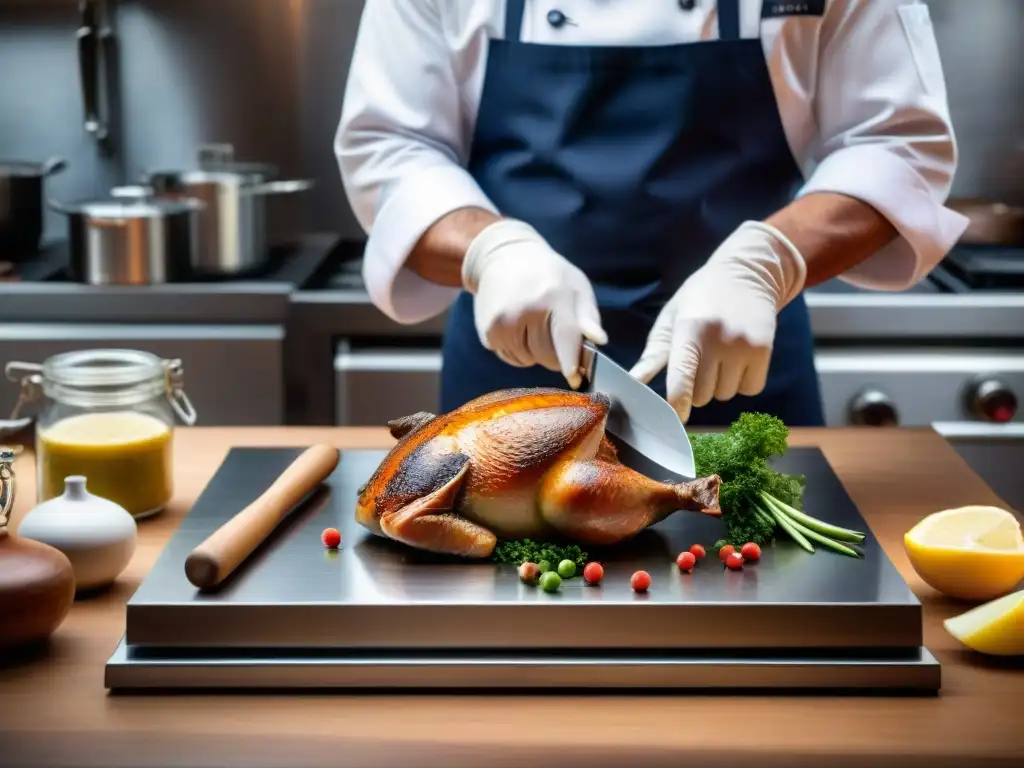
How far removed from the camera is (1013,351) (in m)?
2.88

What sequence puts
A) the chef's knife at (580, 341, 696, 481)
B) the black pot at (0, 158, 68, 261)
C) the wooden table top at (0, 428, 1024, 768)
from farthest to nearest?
1. the black pot at (0, 158, 68, 261)
2. the chef's knife at (580, 341, 696, 481)
3. the wooden table top at (0, 428, 1024, 768)

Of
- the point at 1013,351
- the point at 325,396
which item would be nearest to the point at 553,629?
the point at 325,396

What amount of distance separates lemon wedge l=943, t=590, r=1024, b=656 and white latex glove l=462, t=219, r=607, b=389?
0.55m

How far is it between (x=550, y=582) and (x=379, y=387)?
1.71 metres

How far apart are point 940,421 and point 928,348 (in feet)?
0.51

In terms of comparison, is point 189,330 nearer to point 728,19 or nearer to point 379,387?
point 379,387

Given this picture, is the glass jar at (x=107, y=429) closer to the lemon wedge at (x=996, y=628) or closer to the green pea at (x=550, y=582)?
the green pea at (x=550, y=582)

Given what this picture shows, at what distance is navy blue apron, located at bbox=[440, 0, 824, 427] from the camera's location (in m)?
2.03

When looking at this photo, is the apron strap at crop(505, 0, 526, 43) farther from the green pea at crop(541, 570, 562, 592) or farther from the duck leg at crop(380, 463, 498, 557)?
the green pea at crop(541, 570, 562, 592)

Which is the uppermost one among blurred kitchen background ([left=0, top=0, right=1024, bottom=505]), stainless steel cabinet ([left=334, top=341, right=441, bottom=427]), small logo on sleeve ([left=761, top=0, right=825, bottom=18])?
Answer: small logo on sleeve ([left=761, top=0, right=825, bottom=18])

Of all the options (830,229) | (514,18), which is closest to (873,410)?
(830,229)

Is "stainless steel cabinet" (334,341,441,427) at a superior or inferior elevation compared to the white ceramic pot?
inferior

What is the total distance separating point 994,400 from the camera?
9.14 feet

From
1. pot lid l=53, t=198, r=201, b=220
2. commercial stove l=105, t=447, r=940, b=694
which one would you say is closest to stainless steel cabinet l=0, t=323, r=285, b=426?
pot lid l=53, t=198, r=201, b=220
